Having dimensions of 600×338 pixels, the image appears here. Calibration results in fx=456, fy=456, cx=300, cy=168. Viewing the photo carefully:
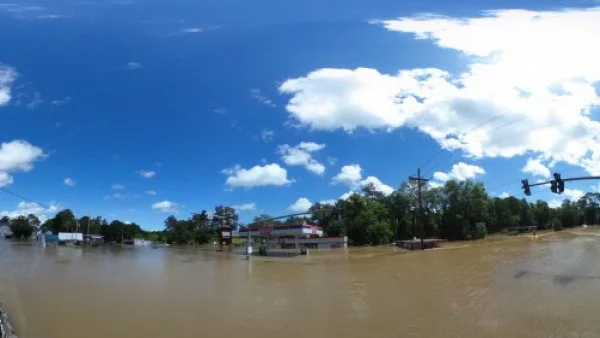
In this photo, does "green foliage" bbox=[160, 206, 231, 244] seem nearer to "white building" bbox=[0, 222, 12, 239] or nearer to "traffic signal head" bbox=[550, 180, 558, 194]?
"white building" bbox=[0, 222, 12, 239]

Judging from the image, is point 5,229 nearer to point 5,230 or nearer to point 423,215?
point 5,230

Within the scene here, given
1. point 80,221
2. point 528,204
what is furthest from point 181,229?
point 528,204

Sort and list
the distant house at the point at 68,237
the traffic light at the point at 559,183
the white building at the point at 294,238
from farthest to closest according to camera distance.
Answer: the distant house at the point at 68,237 → the white building at the point at 294,238 → the traffic light at the point at 559,183

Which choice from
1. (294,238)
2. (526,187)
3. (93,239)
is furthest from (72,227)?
(526,187)

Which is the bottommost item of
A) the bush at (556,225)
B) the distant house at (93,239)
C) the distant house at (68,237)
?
the bush at (556,225)

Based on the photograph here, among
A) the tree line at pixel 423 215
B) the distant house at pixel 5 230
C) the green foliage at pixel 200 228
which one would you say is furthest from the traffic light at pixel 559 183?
the distant house at pixel 5 230

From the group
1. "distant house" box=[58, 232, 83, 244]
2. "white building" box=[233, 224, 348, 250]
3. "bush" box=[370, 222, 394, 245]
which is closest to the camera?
"white building" box=[233, 224, 348, 250]

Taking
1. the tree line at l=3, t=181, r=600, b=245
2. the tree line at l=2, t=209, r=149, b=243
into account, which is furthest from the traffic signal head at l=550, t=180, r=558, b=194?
the tree line at l=2, t=209, r=149, b=243

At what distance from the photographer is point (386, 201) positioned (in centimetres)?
11319

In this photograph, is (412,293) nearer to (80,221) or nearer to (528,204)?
(528,204)

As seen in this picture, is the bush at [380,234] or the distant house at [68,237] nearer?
the bush at [380,234]

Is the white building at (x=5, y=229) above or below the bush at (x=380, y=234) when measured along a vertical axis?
above

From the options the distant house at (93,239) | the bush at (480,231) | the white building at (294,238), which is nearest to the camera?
the white building at (294,238)

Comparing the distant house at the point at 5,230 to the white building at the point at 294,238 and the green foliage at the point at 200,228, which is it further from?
the white building at the point at 294,238
